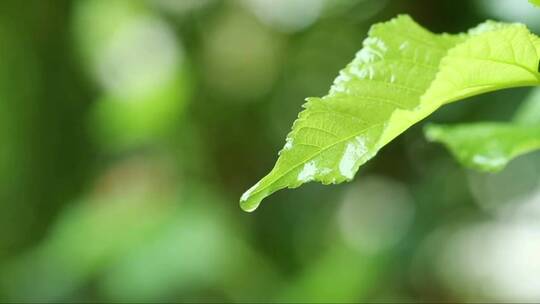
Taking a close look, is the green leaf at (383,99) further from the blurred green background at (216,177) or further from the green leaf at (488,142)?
the blurred green background at (216,177)

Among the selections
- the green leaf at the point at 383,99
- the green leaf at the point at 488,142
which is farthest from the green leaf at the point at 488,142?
the green leaf at the point at 383,99

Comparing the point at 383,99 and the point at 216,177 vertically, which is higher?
the point at 216,177

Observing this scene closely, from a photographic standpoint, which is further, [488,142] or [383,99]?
[488,142]

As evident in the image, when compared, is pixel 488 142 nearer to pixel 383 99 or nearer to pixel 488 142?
pixel 488 142

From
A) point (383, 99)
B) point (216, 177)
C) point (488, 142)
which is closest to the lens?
point (383, 99)

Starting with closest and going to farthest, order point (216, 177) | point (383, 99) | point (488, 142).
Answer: point (383, 99), point (488, 142), point (216, 177)

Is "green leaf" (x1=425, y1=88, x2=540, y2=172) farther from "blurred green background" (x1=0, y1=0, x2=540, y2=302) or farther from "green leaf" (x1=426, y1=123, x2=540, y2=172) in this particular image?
"blurred green background" (x1=0, y1=0, x2=540, y2=302)

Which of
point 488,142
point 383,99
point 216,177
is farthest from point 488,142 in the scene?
point 216,177

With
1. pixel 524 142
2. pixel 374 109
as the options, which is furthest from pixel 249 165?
pixel 374 109

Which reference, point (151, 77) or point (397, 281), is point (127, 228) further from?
point (397, 281)
